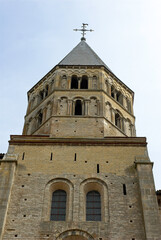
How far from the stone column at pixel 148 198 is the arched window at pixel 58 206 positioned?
3.51 m

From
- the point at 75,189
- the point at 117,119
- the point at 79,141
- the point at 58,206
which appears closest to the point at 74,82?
the point at 117,119

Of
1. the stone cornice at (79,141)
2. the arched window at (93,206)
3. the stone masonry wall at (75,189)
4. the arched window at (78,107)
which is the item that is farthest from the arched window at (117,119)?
the arched window at (93,206)

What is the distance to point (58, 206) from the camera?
19.1 metres

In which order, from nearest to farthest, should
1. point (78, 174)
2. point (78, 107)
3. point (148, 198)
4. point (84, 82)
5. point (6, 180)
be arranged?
point (148, 198) < point (6, 180) < point (78, 174) < point (78, 107) < point (84, 82)

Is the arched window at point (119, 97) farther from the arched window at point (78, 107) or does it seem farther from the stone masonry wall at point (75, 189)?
the stone masonry wall at point (75, 189)

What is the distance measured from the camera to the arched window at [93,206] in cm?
1852

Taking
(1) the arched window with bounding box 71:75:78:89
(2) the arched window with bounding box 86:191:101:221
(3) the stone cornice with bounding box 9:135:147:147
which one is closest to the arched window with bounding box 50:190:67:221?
(2) the arched window with bounding box 86:191:101:221

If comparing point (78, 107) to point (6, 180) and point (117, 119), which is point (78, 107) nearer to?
point (117, 119)

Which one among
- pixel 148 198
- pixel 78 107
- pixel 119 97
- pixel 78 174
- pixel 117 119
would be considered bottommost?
pixel 148 198

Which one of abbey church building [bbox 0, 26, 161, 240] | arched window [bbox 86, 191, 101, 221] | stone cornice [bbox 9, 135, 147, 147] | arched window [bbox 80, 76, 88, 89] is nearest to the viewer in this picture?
abbey church building [bbox 0, 26, 161, 240]

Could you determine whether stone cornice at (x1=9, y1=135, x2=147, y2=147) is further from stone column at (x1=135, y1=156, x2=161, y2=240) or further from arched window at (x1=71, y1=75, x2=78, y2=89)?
arched window at (x1=71, y1=75, x2=78, y2=89)

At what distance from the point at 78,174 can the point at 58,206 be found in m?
1.89

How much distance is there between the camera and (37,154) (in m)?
21.5

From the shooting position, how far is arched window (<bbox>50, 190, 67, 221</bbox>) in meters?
18.5
